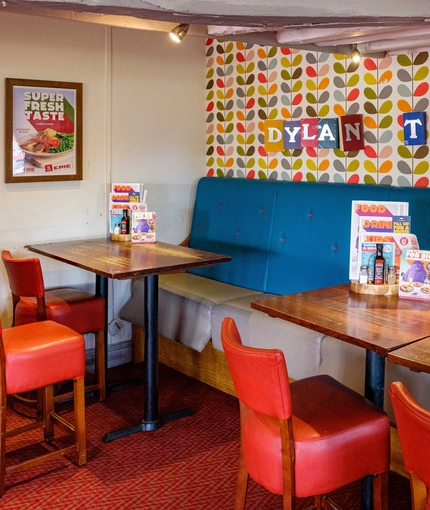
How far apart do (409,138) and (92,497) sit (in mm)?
2579

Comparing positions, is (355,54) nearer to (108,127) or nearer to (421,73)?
(421,73)

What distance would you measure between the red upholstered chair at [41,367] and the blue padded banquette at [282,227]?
1.64 m

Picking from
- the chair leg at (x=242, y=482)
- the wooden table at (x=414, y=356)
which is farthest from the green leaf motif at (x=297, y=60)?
the chair leg at (x=242, y=482)

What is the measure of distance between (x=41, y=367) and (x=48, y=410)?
53cm

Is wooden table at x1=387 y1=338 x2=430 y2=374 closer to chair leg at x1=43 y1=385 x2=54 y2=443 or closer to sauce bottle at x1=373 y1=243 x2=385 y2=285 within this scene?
sauce bottle at x1=373 y1=243 x2=385 y2=285

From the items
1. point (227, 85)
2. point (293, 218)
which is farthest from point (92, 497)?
point (227, 85)

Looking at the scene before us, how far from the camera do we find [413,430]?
154 cm

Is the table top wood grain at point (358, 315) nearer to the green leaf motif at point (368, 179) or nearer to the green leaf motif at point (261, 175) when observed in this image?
the green leaf motif at point (368, 179)

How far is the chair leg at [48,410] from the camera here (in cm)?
323

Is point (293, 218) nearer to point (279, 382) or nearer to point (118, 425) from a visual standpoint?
point (118, 425)

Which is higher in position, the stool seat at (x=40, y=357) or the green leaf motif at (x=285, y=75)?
the green leaf motif at (x=285, y=75)

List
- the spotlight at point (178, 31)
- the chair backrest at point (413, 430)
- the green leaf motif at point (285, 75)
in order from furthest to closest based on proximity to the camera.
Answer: the green leaf motif at point (285, 75), the spotlight at point (178, 31), the chair backrest at point (413, 430)

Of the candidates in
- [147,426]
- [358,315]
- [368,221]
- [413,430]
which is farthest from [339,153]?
[413,430]

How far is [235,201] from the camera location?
461 centimetres
